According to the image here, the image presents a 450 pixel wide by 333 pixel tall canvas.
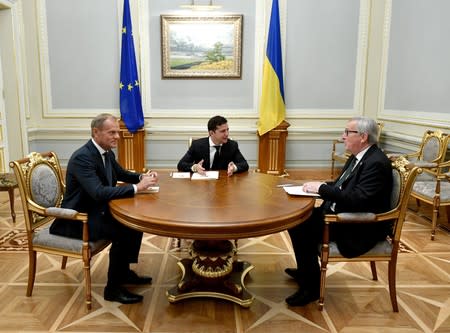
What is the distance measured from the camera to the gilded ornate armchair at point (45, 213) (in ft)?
7.25

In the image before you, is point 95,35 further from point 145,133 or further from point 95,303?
point 95,303

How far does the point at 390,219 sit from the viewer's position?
224 centimetres

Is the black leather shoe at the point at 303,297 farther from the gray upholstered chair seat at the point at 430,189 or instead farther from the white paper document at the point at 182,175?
the gray upholstered chair seat at the point at 430,189

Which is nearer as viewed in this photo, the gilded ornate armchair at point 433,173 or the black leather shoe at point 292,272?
the black leather shoe at point 292,272

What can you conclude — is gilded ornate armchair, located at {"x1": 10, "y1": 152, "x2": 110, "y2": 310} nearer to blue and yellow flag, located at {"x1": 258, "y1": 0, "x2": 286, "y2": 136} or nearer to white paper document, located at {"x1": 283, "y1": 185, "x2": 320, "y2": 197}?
white paper document, located at {"x1": 283, "y1": 185, "x2": 320, "y2": 197}

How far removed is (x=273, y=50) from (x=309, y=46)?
2.10 ft

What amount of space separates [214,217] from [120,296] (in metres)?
0.98

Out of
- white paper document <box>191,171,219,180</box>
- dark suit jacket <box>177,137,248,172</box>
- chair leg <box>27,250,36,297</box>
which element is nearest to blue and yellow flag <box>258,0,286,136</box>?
dark suit jacket <box>177,137,248,172</box>

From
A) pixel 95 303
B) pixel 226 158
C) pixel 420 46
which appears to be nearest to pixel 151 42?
pixel 226 158

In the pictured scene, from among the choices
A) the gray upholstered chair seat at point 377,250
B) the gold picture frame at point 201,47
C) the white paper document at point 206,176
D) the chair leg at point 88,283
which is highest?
the gold picture frame at point 201,47

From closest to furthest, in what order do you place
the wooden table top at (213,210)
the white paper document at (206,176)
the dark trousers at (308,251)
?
the wooden table top at (213,210) → the dark trousers at (308,251) → the white paper document at (206,176)

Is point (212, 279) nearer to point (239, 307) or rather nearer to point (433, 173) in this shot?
point (239, 307)

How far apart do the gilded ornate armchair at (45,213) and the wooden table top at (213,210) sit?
1.01 feet

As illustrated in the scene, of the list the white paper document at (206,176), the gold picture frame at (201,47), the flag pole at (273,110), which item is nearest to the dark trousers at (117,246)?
the white paper document at (206,176)
